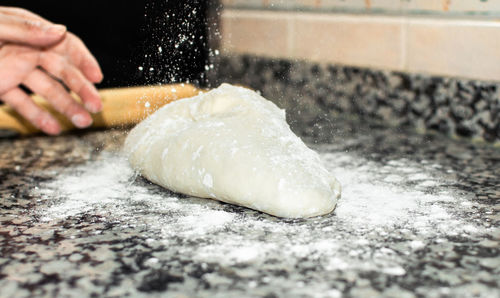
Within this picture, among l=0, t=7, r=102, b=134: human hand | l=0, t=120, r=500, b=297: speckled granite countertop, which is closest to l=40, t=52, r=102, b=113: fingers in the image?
l=0, t=7, r=102, b=134: human hand

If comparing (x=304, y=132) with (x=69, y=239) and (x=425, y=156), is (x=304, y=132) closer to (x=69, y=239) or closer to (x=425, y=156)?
(x=425, y=156)

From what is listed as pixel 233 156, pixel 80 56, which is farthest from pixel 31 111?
pixel 233 156

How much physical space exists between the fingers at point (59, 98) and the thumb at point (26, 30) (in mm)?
160

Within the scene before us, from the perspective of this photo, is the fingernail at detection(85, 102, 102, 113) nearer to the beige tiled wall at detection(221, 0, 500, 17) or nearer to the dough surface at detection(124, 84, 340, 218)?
the dough surface at detection(124, 84, 340, 218)

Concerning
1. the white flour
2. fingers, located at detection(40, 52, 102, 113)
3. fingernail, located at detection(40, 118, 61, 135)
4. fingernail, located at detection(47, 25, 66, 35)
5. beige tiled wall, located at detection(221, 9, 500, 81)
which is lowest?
the white flour

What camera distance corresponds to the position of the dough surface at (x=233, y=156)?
72 centimetres

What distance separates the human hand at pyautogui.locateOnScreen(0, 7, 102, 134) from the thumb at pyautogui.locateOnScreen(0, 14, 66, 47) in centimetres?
11

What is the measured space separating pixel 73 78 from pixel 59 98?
59 mm

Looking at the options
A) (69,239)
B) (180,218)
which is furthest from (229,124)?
(69,239)

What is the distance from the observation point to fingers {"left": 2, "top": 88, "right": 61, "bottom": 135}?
1260mm

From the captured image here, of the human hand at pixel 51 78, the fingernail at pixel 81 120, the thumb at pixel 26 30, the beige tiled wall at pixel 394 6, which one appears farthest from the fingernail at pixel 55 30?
the beige tiled wall at pixel 394 6

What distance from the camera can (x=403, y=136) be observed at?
1254 millimetres

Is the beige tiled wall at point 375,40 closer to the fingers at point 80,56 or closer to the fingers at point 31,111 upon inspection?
the fingers at point 80,56

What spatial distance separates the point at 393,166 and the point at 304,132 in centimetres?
34
